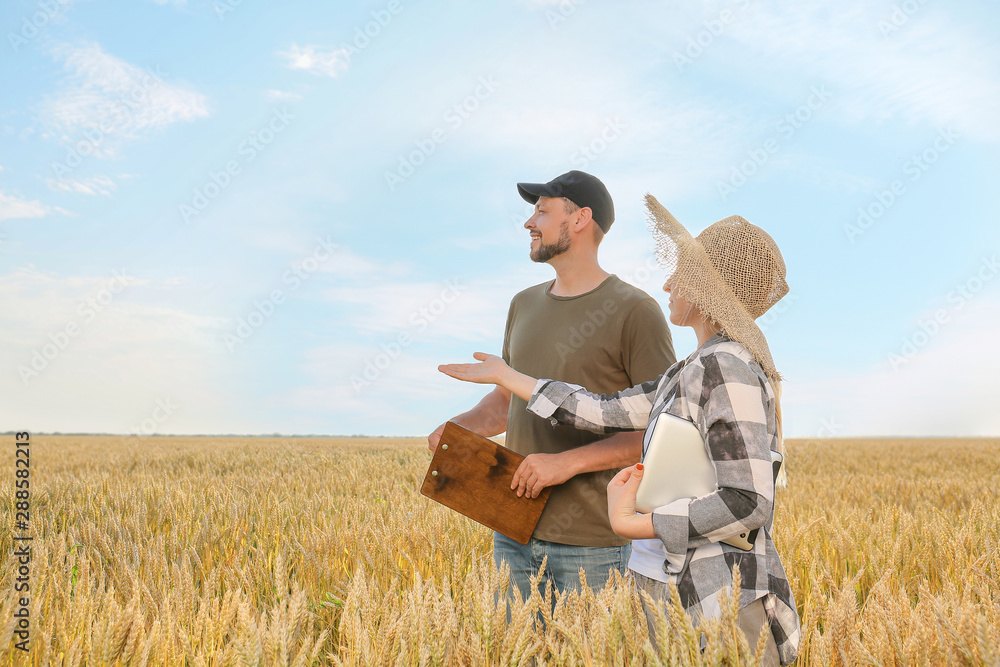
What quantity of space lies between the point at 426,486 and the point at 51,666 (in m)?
1.40

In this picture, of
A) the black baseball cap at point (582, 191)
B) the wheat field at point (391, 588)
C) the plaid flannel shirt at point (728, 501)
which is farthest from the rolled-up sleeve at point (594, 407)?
the black baseball cap at point (582, 191)

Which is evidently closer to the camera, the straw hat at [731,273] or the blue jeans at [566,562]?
the straw hat at [731,273]

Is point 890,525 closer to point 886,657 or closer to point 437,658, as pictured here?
point 886,657

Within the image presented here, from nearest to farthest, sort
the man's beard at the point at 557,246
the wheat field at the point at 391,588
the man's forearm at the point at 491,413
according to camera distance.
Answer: the wheat field at the point at 391,588
the man's beard at the point at 557,246
the man's forearm at the point at 491,413

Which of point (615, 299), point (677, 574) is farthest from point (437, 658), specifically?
point (615, 299)

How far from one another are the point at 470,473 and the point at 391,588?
83 centimetres

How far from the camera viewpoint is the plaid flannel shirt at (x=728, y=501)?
1640 mm

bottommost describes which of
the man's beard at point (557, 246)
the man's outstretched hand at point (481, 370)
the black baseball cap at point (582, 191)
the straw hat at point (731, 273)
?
the man's outstretched hand at point (481, 370)

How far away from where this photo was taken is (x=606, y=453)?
2.86 m

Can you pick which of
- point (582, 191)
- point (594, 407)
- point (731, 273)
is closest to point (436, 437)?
point (594, 407)

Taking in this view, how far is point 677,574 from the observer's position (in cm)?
176

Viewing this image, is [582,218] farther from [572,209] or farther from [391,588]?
[391,588]

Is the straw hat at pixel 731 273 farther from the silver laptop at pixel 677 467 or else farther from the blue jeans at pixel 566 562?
the blue jeans at pixel 566 562

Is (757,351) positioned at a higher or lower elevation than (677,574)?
higher
